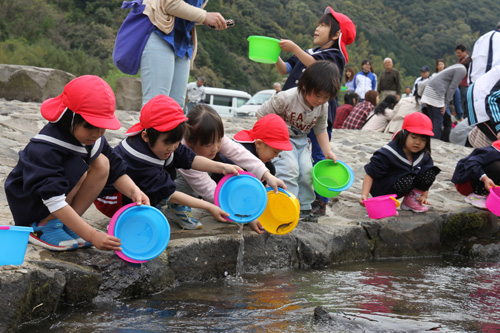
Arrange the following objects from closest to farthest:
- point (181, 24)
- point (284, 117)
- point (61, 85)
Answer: point (181, 24), point (284, 117), point (61, 85)

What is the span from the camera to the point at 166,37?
3.33m

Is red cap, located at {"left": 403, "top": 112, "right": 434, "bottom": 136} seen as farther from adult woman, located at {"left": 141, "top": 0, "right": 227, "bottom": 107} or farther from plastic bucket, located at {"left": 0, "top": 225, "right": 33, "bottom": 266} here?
plastic bucket, located at {"left": 0, "top": 225, "right": 33, "bottom": 266}

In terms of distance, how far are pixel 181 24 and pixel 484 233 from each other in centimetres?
288

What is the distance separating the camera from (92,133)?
2.28 m

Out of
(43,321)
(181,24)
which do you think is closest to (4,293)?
(43,321)

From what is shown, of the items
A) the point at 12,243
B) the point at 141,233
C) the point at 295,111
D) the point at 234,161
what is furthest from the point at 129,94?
the point at 12,243

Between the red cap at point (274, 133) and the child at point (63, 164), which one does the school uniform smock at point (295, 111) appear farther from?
the child at point (63, 164)

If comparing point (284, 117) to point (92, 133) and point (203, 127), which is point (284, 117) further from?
point (92, 133)

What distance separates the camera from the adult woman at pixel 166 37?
3.27m

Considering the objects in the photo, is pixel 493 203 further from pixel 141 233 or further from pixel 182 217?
pixel 141 233

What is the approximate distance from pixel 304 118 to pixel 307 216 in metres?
0.70

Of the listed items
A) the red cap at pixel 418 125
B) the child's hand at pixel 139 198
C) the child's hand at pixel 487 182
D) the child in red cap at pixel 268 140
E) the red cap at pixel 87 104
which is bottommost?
the child's hand at pixel 487 182

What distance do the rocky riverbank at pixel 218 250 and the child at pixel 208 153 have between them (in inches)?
8.4

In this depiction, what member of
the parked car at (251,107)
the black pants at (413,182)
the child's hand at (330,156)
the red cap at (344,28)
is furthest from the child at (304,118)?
the parked car at (251,107)
